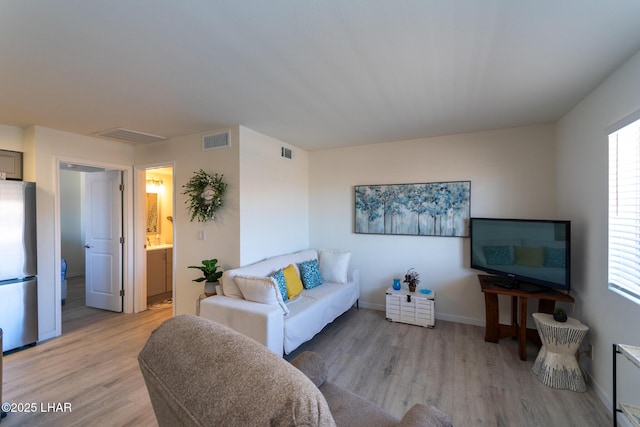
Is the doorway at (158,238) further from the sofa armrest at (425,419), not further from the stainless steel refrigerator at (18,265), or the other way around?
the sofa armrest at (425,419)

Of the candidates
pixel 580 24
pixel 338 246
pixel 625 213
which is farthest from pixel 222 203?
pixel 625 213

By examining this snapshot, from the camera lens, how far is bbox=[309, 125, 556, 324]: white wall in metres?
3.30

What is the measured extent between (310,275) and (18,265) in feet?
10.3

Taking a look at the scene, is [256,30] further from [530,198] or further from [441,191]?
[530,198]

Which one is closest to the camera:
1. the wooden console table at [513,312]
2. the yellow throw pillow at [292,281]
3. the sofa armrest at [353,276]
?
the wooden console table at [513,312]

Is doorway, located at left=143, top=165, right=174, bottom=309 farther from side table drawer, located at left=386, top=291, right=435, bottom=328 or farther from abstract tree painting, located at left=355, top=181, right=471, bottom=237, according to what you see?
side table drawer, located at left=386, top=291, right=435, bottom=328

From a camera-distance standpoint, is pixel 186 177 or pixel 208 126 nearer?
pixel 208 126

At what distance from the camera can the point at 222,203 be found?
10.6 feet

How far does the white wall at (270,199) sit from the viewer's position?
10.7 ft

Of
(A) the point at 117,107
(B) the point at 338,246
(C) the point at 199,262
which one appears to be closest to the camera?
(A) the point at 117,107

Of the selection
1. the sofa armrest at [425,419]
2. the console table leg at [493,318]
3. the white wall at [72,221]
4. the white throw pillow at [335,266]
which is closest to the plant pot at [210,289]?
the white throw pillow at [335,266]

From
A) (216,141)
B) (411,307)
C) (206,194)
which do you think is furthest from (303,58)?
(411,307)

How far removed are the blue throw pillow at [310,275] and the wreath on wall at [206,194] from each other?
4.26 feet

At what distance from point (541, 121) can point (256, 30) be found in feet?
10.7
